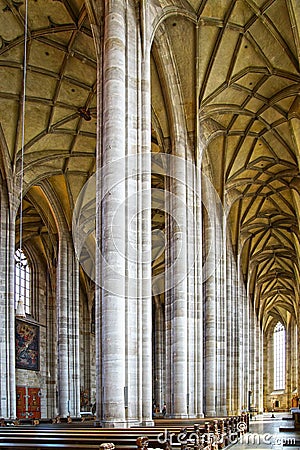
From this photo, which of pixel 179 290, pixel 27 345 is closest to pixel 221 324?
pixel 179 290

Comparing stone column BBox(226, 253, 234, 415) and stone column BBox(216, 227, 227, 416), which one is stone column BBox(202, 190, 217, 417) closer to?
stone column BBox(216, 227, 227, 416)

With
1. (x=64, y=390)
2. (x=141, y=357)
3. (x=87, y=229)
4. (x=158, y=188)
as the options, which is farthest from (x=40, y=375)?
(x=141, y=357)

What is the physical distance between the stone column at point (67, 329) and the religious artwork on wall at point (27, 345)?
5426mm

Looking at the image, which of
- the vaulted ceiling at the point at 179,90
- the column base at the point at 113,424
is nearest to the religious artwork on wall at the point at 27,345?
the vaulted ceiling at the point at 179,90

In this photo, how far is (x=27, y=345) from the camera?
3778cm

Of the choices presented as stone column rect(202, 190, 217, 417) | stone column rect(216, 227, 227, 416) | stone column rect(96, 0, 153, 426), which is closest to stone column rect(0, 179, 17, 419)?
stone column rect(202, 190, 217, 417)

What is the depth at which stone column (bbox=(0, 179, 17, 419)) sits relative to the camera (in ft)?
81.6

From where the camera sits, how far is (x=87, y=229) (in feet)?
121

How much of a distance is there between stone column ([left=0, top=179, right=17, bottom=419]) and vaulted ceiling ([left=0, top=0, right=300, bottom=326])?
1899 mm

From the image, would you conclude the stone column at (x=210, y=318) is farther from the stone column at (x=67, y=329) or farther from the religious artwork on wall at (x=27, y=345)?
the religious artwork on wall at (x=27, y=345)

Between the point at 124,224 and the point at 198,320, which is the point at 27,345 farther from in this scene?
the point at 124,224

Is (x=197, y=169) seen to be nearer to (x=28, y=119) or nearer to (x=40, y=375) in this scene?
(x=28, y=119)

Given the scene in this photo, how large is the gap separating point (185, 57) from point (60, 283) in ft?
49.7

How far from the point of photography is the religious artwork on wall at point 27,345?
36812mm
